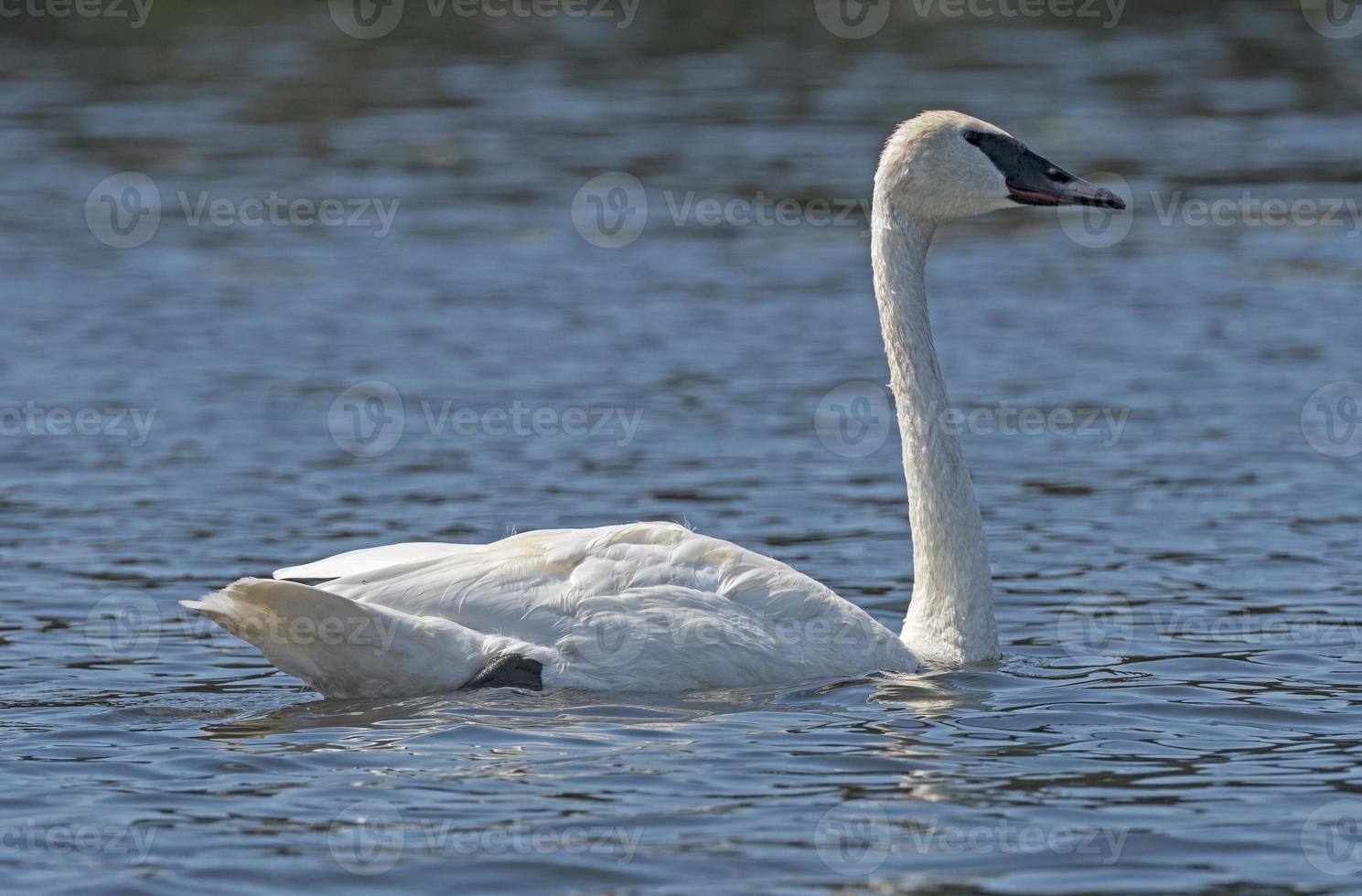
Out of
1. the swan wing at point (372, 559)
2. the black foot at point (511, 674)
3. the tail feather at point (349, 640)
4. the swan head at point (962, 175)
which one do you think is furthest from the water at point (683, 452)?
the swan head at point (962, 175)

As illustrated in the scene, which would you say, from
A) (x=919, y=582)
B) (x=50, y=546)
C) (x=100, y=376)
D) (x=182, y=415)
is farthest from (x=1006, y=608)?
(x=100, y=376)

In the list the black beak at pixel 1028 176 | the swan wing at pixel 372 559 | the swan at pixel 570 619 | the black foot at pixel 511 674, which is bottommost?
the black foot at pixel 511 674

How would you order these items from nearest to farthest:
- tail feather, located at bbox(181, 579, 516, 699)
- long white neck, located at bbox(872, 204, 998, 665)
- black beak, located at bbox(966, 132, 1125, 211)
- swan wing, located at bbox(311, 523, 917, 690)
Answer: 1. tail feather, located at bbox(181, 579, 516, 699)
2. swan wing, located at bbox(311, 523, 917, 690)
3. long white neck, located at bbox(872, 204, 998, 665)
4. black beak, located at bbox(966, 132, 1125, 211)

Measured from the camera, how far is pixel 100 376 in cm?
1590

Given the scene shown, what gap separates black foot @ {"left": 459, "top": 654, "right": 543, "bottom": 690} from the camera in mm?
8555

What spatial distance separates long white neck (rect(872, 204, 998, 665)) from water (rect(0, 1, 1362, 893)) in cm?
27

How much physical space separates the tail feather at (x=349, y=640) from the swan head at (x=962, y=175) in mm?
2755

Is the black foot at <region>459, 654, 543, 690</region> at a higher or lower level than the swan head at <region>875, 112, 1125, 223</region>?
lower

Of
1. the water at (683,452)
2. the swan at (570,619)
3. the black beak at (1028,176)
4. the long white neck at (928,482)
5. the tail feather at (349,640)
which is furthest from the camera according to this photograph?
the black beak at (1028,176)

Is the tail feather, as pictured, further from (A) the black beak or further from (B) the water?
(A) the black beak

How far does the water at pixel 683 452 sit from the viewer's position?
728 cm

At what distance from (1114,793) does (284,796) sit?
283cm

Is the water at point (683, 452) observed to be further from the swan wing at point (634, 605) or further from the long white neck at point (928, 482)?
the long white neck at point (928, 482)

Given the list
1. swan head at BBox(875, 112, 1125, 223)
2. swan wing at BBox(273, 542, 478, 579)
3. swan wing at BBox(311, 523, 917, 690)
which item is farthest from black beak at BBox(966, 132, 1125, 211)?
swan wing at BBox(273, 542, 478, 579)
